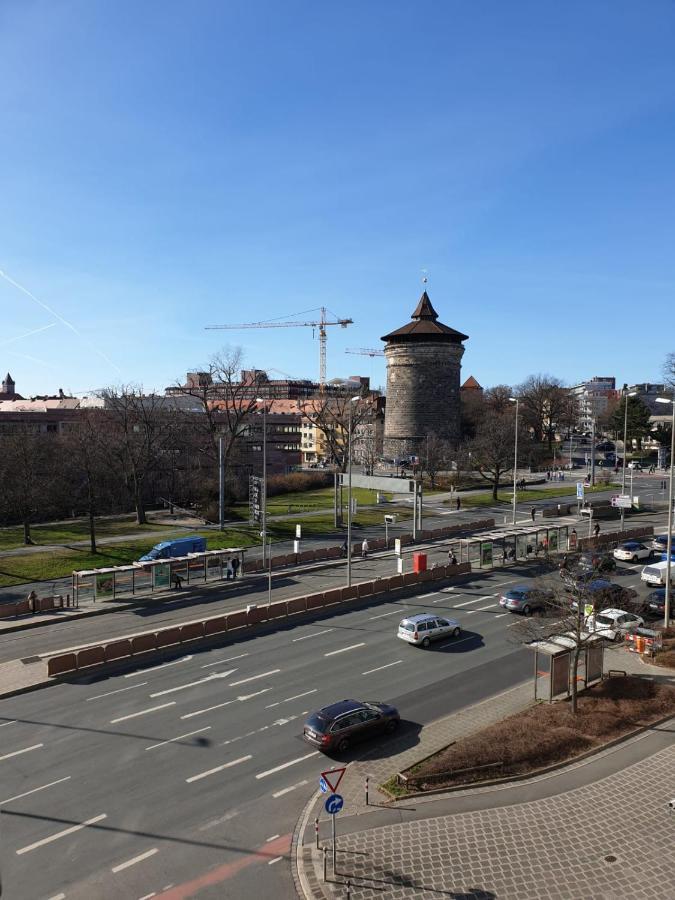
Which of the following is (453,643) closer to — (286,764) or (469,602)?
(469,602)

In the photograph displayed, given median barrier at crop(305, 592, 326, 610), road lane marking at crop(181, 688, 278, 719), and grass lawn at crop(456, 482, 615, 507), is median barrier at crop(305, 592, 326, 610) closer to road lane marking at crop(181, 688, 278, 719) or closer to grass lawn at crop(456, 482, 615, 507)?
road lane marking at crop(181, 688, 278, 719)

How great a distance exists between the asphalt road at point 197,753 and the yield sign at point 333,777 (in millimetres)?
1863

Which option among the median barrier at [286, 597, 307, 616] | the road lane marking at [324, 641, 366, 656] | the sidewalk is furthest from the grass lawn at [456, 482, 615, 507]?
the sidewalk

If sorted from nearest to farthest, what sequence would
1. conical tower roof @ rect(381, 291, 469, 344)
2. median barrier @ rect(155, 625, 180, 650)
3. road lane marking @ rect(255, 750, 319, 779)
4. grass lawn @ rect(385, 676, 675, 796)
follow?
grass lawn @ rect(385, 676, 675, 796)
road lane marking @ rect(255, 750, 319, 779)
median barrier @ rect(155, 625, 180, 650)
conical tower roof @ rect(381, 291, 469, 344)

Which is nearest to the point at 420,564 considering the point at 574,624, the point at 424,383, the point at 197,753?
the point at 574,624

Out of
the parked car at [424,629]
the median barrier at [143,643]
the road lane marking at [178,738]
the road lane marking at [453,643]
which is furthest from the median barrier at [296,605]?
the road lane marking at [178,738]

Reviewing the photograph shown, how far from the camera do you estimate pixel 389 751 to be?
1745cm

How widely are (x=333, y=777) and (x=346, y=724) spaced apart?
466 centimetres

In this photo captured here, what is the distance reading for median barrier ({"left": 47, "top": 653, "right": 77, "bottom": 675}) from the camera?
2286cm

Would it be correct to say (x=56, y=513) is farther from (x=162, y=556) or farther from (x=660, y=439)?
(x=660, y=439)

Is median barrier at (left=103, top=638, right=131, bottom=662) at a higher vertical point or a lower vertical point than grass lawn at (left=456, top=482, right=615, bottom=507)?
lower

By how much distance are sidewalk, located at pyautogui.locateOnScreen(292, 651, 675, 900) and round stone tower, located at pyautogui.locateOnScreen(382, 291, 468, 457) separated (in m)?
76.8

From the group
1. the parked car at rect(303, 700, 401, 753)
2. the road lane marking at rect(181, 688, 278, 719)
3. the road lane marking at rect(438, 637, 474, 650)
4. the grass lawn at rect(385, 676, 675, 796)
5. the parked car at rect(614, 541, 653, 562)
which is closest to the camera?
the grass lawn at rect(385, 676, 675, 796)

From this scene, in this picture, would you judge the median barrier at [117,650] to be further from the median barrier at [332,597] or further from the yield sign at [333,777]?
the yield sign at [333,777]
